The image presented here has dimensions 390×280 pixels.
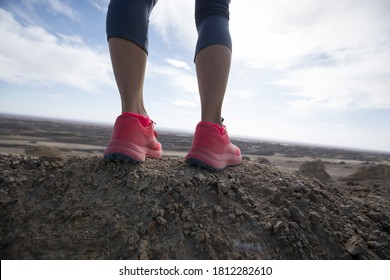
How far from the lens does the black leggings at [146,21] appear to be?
154cm

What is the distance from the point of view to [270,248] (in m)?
1.23

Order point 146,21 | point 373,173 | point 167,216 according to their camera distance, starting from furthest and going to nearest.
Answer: point 373,173, point 146,21, point 167,216

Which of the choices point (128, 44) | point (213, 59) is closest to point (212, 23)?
point (213, 59)

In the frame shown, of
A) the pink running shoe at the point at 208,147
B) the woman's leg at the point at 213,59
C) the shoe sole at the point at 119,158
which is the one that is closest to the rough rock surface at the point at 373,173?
the pink running shoe at the point at 208,147

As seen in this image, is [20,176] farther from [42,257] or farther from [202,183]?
[202,183]

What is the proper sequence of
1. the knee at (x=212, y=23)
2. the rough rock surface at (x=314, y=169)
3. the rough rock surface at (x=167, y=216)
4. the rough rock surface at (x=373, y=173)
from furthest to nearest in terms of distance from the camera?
the rough rock surface at (x=314, y=169), the rough rock surface at (x=373, y=173), the knee at (x=212, y=23), the rough rock surface at (x=167, y=216)

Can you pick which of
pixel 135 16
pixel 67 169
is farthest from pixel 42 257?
pixel 135 16

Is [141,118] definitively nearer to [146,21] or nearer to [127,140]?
[127,140]

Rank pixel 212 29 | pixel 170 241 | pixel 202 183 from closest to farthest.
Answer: pixel 170 241 < pixel 202 183 < pixel 212 29

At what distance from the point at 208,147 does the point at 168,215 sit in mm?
548

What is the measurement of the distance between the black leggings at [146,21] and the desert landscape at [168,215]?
859 mm

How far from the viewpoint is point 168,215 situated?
4.24ft

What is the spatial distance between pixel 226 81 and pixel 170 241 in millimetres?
1090

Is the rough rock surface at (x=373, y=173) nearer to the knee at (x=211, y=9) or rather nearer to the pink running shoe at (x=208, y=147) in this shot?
the pink running shoe at (x=208, y=147)
